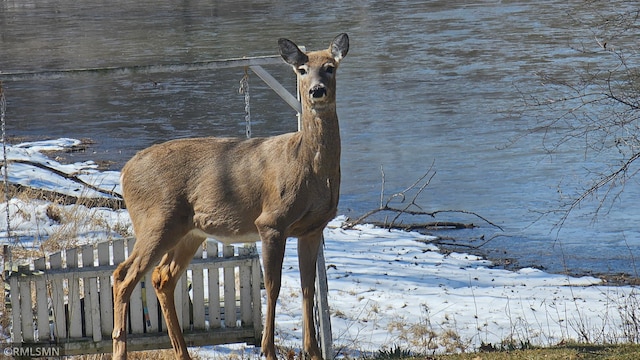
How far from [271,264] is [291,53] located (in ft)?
4.00

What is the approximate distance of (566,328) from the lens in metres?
8.27

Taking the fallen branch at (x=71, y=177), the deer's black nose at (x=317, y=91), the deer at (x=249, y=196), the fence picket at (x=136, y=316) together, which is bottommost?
the fallen branch at (x=71, y=177)

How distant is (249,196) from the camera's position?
6168 mm

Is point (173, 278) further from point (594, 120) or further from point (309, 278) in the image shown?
point (594, 120)

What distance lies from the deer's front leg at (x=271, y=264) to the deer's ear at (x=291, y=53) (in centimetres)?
97

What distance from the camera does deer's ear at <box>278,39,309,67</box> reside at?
594 cm

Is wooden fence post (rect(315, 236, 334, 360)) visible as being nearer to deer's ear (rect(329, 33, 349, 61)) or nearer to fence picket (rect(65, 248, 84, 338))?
deer's ear (rect(329, 33, 349, 61))

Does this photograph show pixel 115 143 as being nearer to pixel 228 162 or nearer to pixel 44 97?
pixel 44 97

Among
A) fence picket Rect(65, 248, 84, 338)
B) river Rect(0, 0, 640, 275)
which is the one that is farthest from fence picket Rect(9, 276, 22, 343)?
river Rect(0, 0, 640, 275)

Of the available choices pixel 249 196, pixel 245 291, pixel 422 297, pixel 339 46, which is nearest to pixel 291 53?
pixel 339 46

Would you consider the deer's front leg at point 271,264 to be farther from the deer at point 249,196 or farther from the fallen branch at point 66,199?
the fallen branch at point 66,199

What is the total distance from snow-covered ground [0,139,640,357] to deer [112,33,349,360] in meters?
1.74

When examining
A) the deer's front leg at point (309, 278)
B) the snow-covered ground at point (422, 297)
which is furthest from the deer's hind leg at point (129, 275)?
the snow-covered ground at point (422, 297)

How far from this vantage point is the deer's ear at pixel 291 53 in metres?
5.94
